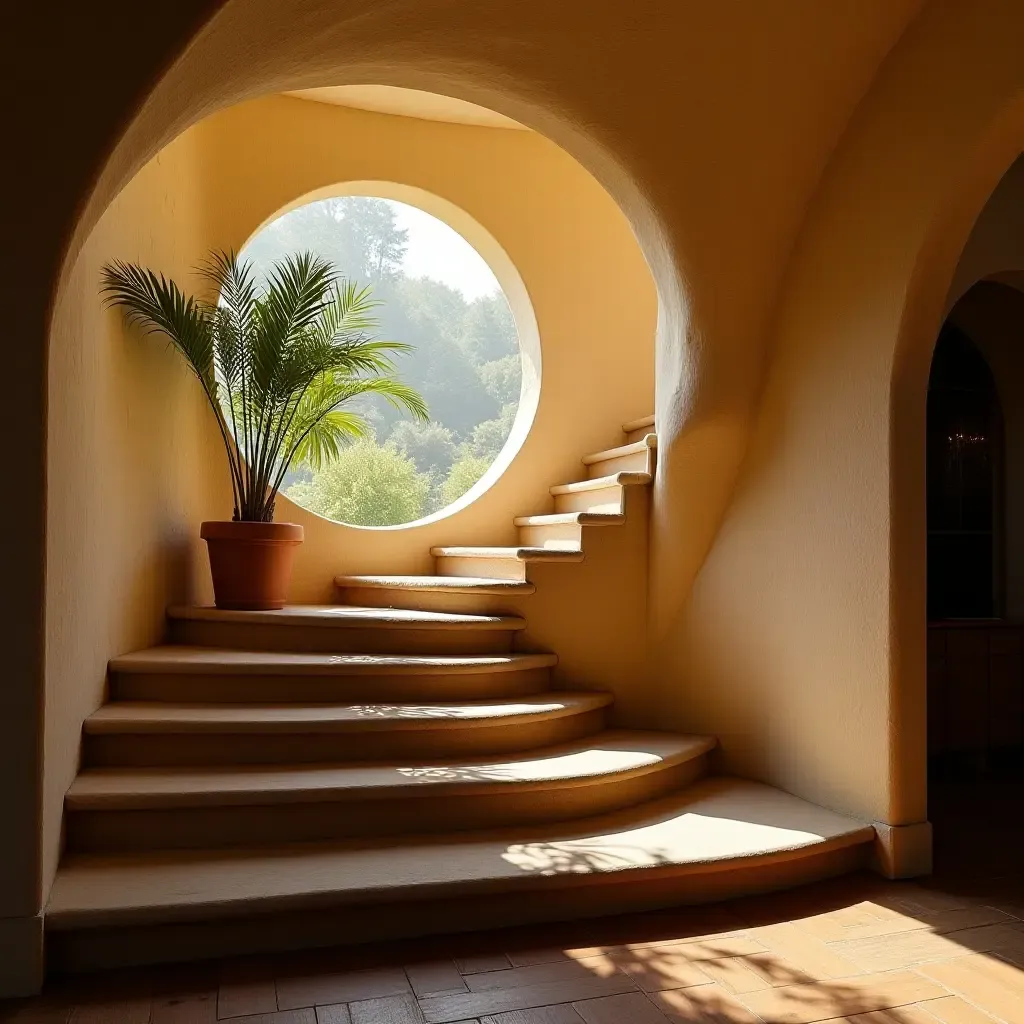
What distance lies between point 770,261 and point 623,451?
4.21 ft

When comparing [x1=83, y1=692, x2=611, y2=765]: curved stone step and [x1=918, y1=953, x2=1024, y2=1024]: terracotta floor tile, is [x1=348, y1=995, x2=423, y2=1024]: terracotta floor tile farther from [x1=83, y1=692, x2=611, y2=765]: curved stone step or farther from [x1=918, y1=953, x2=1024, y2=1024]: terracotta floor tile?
[x1=918, y1=953, x2=1024, y2=1024]: terracotta floor tile

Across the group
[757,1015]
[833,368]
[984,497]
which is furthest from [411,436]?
[757,1015]

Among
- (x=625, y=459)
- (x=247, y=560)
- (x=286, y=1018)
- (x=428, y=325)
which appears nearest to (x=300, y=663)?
(x=247, y=560)

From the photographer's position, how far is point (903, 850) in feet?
9.71

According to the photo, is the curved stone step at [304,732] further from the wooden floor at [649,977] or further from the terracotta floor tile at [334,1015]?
the terracotta floor tile at [334,1015]

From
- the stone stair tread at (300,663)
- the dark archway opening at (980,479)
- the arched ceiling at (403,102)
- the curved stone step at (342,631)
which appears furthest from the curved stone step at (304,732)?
the arched ceiling at (403,102)

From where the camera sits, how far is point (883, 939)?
249 cm

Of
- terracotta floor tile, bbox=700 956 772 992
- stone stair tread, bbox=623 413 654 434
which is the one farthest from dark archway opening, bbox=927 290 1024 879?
terracotta floor tile, bbox=700 956 772 992

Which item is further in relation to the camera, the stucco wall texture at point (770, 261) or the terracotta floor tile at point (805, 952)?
the stucco wall texture at point (770, 261)

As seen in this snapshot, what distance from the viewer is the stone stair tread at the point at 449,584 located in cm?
384

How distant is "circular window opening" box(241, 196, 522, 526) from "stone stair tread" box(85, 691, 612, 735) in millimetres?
14749

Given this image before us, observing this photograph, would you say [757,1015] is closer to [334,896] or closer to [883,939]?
[883,939]

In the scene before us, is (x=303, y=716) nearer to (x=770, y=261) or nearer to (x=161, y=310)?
(x=161, y=310)

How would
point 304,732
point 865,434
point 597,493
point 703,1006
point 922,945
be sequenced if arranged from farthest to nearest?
point 597,493, point 865,434, point 304,732, point 922,945, point 703,1006
